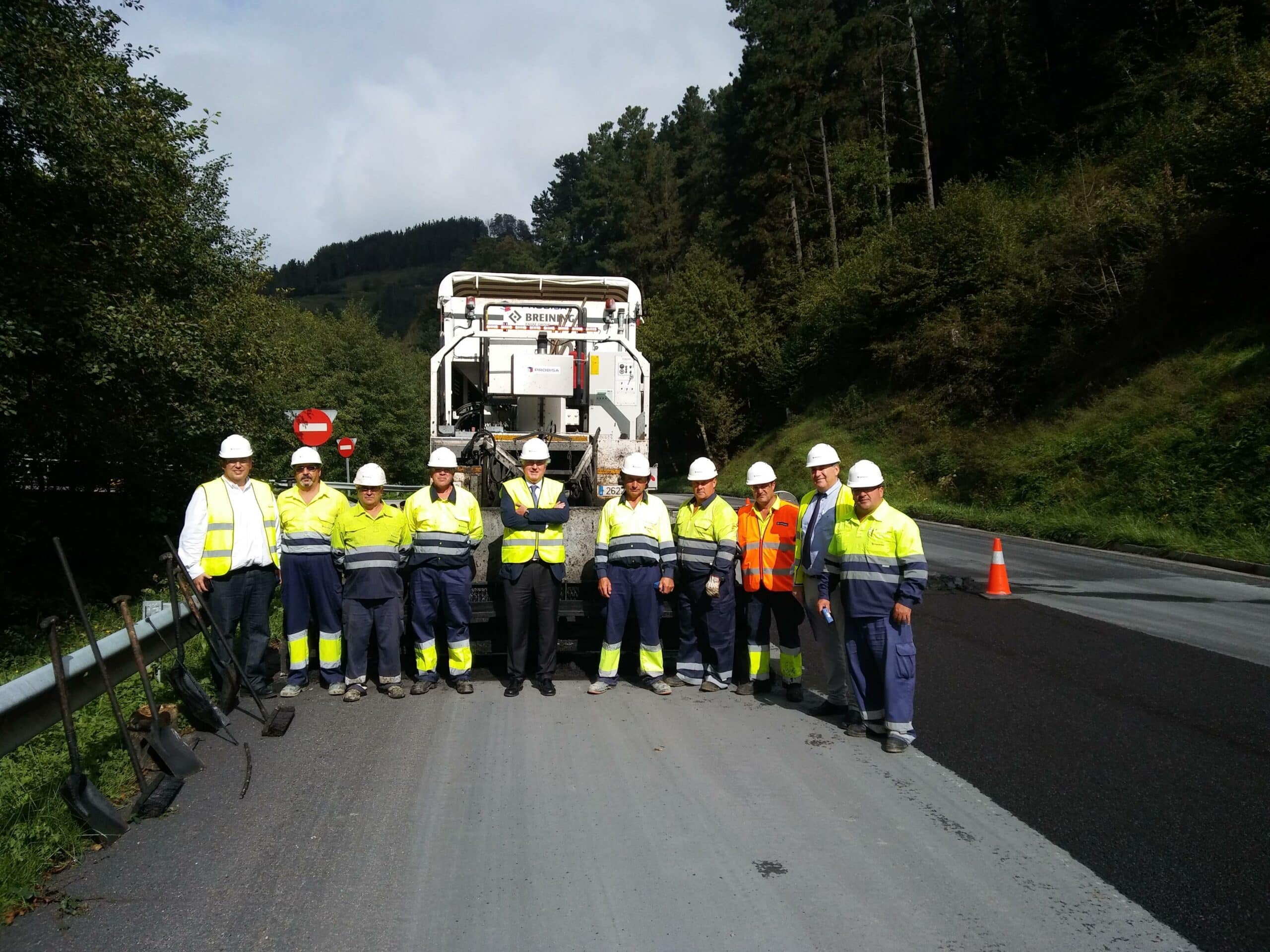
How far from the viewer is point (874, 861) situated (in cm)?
409

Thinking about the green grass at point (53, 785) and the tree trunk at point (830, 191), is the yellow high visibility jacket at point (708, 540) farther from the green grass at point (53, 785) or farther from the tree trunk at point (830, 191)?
the tree trunk at point (830, 191)

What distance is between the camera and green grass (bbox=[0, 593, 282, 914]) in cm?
387

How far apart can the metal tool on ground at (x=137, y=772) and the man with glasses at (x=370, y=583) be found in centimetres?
192

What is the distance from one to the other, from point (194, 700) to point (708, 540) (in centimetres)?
362

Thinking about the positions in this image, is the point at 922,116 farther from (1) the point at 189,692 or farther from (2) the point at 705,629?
(1) the point at 189,692

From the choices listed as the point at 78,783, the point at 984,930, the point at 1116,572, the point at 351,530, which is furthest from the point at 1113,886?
the point at 1116,572

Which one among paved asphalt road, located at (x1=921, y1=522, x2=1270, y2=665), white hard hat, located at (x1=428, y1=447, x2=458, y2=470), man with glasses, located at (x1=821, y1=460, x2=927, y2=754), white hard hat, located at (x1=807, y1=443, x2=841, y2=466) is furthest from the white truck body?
paved asphalt road, located at (x1=921, y1=522, x2=1270, y2=665)

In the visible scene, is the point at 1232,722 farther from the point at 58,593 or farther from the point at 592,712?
the point at 58,593

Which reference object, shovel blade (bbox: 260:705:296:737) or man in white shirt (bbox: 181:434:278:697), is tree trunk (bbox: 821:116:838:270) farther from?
shovel blade (bbox: 260:705:296:737)

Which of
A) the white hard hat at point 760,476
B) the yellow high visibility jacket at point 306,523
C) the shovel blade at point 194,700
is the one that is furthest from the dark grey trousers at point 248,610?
Result: the white hard hat at point 760,476

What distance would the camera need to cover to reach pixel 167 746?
17.0 ft

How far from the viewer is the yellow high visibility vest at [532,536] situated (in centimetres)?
707

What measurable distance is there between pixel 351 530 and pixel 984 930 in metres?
5.00

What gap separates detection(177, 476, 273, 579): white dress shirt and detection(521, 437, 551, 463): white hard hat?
1924 millimetres
